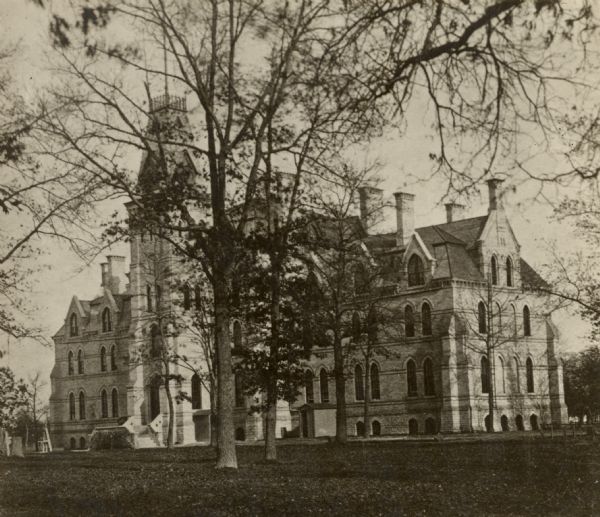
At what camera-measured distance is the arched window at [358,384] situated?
51.0 m

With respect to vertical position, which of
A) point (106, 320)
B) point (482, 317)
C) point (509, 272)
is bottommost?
point (482, 317)

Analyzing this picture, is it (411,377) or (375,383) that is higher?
(411,377)

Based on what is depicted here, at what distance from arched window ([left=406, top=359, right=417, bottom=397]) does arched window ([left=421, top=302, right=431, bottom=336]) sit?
205cm

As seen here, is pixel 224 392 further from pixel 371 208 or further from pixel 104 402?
pixel 104 402

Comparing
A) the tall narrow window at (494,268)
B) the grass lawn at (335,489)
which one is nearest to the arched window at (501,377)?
the tall narrow window at (494,268)

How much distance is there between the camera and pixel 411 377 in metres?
48.3

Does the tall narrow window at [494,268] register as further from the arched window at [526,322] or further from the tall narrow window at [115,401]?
the tall narrow window at [115,401]

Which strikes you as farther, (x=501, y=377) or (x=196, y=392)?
(x=196, y=392)

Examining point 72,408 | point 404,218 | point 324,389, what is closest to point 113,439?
point 324,389

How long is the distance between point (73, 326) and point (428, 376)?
103ft

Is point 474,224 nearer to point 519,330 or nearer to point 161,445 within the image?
point 519,330

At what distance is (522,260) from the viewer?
54031 mm

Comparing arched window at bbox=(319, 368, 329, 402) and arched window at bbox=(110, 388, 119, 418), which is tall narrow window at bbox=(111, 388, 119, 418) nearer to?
arched window at bbox=(110, 388, 119, 418)

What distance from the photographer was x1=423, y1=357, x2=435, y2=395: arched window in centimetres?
4703
